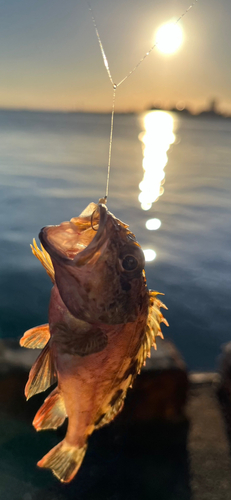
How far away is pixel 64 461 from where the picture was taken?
3006 mm

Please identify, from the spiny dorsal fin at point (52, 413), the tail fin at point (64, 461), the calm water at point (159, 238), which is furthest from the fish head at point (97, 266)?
the calm water at point (159, 238)

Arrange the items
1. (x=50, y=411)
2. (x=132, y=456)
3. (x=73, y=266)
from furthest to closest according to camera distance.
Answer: (x=132, y=456)
(x=50, y=411)
(x=73, y=266)

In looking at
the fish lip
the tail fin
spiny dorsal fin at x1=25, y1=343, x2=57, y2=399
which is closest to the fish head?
the fish lip

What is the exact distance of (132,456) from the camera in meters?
5.71

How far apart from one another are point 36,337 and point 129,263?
42.5 inches

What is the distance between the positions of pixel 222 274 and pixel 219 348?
15.3 ft

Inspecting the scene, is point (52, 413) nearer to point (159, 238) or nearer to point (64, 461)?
point (64, 461)

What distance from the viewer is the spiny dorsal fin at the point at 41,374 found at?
9.19ft

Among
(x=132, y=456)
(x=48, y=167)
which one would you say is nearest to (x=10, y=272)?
(x=132, y=456)

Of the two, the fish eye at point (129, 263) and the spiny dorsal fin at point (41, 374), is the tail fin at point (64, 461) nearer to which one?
the spiny dorsal fin at point (41, 374)

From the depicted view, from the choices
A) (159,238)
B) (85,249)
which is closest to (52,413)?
(85,249)

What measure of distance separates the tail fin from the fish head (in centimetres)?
134

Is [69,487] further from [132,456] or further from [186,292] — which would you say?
[186,292]

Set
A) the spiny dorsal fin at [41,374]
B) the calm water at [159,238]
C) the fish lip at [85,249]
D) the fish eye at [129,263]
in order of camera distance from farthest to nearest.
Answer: the calm water at [159,238] → the spiny dorsal fin at [41,374] → the fish eye at [129,263] → the fish lip at [85,249]
